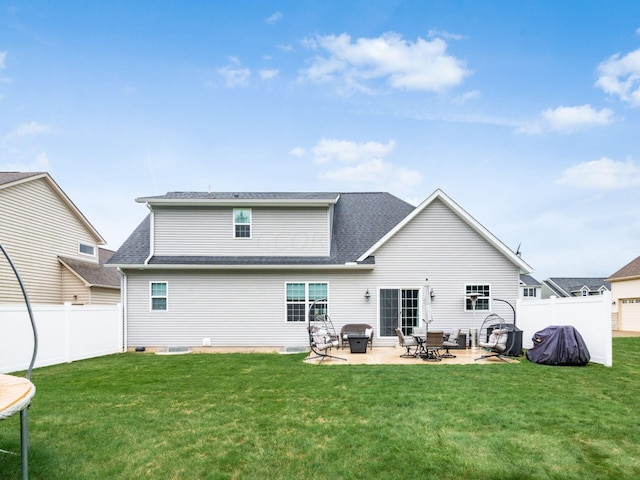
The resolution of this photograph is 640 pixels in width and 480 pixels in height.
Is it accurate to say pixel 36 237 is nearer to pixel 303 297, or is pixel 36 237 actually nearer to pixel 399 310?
pixel 303 297

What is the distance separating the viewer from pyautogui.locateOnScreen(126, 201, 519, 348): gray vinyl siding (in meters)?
13.5

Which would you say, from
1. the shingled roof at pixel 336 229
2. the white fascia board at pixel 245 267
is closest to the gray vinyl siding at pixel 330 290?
the white fascia board at pixel 245 267

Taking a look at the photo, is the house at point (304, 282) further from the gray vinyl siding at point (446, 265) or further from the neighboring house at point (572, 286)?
the neighboring house at point (572, 286)

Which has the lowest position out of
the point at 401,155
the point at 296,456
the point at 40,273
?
the point at 296,456

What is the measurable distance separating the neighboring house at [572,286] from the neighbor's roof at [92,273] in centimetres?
4195

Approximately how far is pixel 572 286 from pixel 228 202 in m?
43.1

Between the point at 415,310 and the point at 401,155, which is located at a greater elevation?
the point at 401,155

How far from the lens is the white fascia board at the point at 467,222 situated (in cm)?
1349

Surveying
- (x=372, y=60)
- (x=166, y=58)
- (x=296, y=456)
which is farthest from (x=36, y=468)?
(x=372, y=60)

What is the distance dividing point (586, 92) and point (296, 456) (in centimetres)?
1806

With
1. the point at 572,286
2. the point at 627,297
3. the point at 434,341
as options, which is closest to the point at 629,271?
the point at 627,297

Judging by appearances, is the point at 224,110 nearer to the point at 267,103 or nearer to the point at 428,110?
the point at 267,103

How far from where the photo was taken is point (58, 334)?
35.5 ft

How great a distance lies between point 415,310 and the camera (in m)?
13.7
